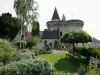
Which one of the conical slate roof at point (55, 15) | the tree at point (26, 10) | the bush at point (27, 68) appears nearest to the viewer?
the bush at point (27, 68)

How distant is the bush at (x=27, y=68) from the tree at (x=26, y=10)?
2817 centimetres

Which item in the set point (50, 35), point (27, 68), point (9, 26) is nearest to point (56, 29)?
point (50, 35)

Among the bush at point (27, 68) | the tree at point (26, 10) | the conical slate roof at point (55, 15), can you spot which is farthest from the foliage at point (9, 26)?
the bush at point (27, 68)

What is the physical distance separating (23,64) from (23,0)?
2935 centimetres

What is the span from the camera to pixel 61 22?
69.3 metres

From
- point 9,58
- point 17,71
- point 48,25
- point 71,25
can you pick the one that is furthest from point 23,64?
point 48,25

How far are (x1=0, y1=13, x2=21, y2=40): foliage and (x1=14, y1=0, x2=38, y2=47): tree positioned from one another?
147 inches

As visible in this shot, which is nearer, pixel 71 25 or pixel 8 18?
pixel 8 18

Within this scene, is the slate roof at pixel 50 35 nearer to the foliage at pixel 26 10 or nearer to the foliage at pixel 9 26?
the foliage at pixel 9 26

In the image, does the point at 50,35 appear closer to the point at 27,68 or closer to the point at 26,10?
the point at 26,10

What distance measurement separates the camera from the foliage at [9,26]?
4253 centimetres

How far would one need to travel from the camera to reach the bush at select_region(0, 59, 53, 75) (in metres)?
8.60

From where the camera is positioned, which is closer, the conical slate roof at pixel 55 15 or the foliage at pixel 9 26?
the foliage at pixel 9 26

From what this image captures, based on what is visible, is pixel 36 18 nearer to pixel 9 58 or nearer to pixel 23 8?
pixel 23 8
